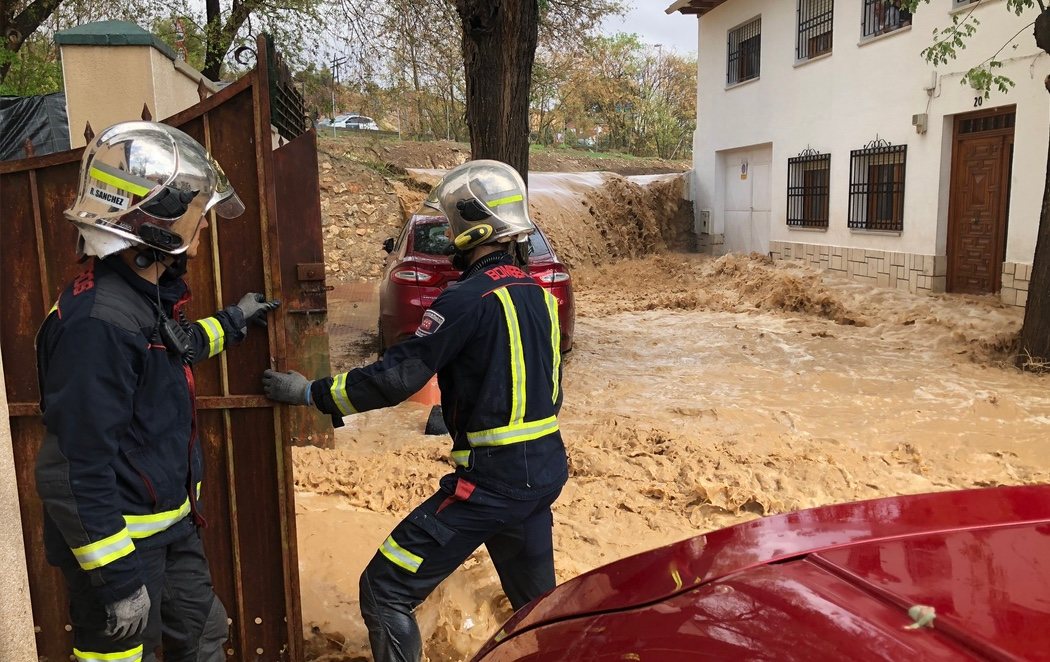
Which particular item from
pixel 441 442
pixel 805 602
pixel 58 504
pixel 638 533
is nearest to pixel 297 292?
pixel 441 442

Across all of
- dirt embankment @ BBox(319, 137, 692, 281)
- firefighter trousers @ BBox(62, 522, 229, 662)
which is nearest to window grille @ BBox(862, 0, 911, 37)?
dirt embankment @ BBox(319, 137, 692, 281)

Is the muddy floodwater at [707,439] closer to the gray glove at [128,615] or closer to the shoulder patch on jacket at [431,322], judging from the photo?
the gray glove at [128,615]

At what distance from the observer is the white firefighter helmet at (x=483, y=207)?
2.64m

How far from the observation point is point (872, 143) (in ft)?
41.9

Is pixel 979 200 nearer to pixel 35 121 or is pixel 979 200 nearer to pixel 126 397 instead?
pixel 126 397

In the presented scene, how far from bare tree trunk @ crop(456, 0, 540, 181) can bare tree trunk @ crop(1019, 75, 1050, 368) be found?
5.11 metres

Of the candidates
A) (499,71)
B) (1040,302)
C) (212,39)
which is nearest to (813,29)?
(1040,302)

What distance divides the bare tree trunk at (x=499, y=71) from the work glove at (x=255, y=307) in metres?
4.42

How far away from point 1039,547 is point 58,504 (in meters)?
2.24

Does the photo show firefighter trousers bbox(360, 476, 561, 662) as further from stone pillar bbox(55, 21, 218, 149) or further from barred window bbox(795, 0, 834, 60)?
barred window bbox(795, 0, 834, 60)

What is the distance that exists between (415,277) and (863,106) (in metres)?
9.35

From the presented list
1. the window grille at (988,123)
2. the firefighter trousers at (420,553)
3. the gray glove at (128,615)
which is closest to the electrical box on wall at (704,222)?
the window grille at (988,123)

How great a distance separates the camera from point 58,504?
6.59ft

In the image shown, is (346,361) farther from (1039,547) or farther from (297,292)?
(1039,547)
